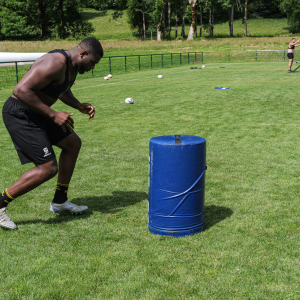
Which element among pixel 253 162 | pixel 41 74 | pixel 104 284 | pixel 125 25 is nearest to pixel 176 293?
pixel 104 284

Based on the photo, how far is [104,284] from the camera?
122 inches

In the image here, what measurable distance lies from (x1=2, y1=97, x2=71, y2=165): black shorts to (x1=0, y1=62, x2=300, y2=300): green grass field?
2.83 ft

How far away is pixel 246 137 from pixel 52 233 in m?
5.64

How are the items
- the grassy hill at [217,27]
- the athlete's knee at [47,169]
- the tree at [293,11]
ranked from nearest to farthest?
the athlete's knee at [47,169] → the tree at [293,11] → the grassy hill at [217,27]

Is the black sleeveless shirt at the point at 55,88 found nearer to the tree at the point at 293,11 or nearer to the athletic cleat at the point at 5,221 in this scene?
the athletic cleat at the point at 5,221

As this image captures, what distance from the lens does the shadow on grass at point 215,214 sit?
4.33m

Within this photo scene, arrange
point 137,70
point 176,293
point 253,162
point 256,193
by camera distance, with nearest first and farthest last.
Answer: point 176,293 → point 256,193 → point 253,162 → point 137,70

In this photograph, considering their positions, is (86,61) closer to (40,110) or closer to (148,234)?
(40,110)

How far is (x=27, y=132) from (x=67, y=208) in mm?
1156

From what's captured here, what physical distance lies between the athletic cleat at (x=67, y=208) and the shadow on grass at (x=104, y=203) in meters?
0.05

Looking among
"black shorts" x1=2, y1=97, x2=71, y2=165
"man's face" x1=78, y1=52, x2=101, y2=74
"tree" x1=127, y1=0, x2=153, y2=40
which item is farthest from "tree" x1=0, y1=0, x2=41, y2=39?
"man's face" x1=78, y1=52, x2=101, y2=74

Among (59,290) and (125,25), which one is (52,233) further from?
(125,25)

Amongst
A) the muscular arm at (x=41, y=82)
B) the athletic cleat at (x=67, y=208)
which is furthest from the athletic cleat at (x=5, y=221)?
the muscular arm at (x=41, y=82)

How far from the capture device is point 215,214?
15.0 feet
